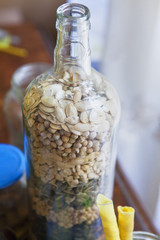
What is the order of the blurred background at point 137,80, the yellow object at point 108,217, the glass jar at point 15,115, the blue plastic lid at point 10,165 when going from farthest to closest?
the blurred background at point 137,80
the glass jar at point 15,115
the blue plastic lid at point 10,165
the yellow object at point 108,217

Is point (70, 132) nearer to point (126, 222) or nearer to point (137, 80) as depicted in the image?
point (126, 222)

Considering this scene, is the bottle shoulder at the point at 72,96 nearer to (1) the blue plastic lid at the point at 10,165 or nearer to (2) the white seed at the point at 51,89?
(2) the white seed at the point at 51,89

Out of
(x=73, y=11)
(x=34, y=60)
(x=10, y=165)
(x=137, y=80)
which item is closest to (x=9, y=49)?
(x=34, y=60)

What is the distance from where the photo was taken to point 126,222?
1.24ft

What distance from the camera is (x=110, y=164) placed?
0.48 metres

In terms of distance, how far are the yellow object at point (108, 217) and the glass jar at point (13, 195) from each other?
0.19 m

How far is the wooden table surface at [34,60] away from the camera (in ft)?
1.98

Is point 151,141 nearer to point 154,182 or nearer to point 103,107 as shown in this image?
point 154,182

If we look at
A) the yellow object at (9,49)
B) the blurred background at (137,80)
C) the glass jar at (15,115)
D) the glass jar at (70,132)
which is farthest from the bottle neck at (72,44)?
the yellow object at (9,49)

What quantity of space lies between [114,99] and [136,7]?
509 millimetres

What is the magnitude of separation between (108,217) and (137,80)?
643 millimetres

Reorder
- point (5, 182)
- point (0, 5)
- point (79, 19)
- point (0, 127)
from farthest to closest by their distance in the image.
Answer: point (0, 5)
point (0, 127)
point (5, 182)
point (79, 19)

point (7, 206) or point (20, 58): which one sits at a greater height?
point (20, 58)

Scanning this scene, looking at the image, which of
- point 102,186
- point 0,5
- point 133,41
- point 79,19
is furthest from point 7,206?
point 0,5
